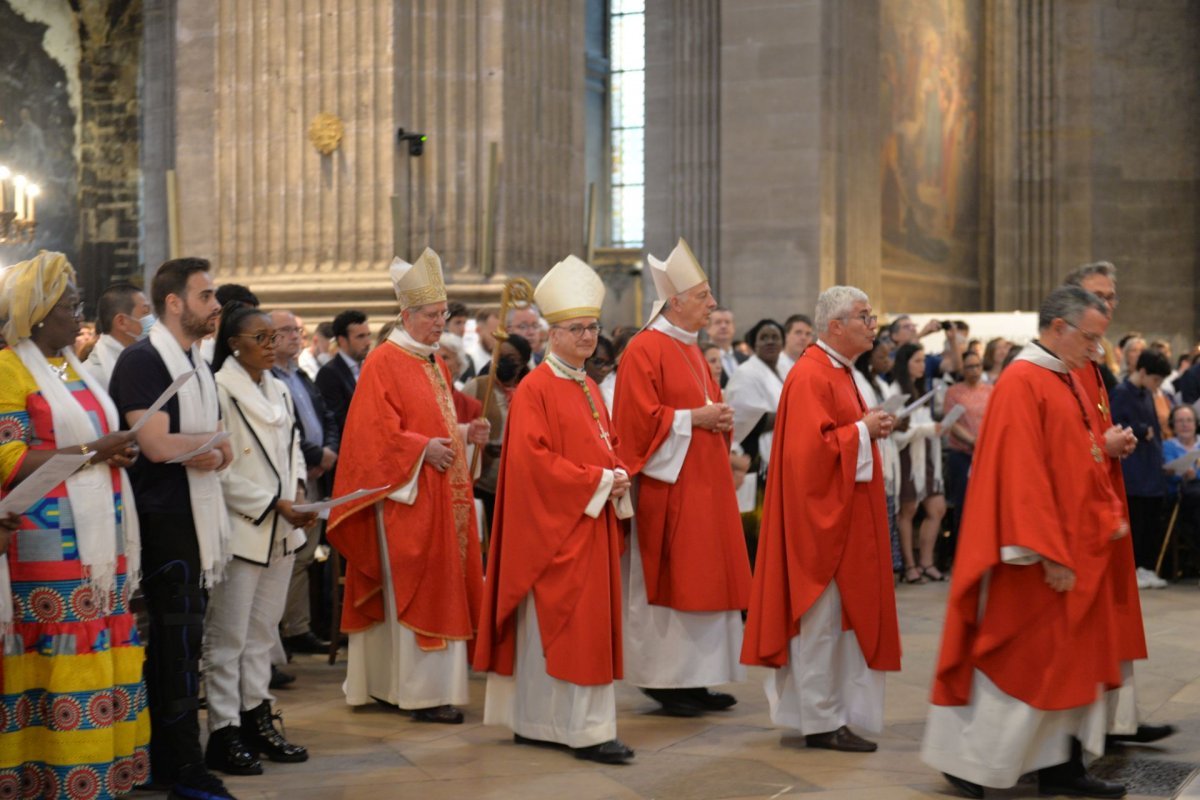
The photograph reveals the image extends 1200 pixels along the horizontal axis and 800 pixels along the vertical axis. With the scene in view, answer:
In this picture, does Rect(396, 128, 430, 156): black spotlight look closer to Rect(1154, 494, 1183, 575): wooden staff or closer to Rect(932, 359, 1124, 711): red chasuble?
Rect(932, 359, 1124, 711): red chasuble

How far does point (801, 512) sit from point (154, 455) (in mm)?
2497

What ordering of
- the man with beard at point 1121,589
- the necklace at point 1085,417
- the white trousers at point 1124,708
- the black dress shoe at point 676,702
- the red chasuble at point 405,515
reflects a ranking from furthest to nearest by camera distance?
the black dress shoe at point 676,702, the red chasuble at point 405,515, the white trousers at point 1124,708, the man with beard at point 1121,589, the necklace at point 1085,417

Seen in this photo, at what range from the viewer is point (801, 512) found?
20.2 ft

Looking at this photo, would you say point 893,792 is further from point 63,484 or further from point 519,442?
point 63,484

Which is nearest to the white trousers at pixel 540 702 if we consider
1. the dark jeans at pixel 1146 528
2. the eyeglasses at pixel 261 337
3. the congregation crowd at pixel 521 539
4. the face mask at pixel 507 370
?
the congregation crowd at pixel 521 539

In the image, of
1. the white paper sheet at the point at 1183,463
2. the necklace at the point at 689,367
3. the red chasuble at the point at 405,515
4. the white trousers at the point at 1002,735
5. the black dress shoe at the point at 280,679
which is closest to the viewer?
the white trousers at the point at 1002,735

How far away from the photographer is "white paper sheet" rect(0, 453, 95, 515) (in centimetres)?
446

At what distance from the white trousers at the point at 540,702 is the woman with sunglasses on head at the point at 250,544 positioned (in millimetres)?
823

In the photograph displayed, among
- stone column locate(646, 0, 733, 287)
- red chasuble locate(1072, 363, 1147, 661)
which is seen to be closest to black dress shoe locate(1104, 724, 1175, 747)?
red chasuble locate(1072, 363, 1147, 661)

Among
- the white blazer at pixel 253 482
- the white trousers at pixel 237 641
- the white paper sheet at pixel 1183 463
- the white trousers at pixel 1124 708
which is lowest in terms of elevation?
the white trousers at pixel 1124 708

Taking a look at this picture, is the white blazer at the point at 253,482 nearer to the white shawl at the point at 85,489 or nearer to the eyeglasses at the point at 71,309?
A: the white shawl at the point at 85,489

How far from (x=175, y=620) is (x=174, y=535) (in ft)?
0.94

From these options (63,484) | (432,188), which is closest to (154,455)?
(63,484)

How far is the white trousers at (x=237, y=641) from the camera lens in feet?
18.4
